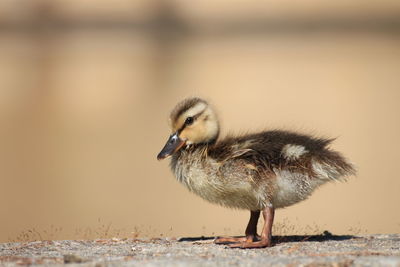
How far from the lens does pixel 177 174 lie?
325cm

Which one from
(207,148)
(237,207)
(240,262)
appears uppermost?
(207,148)

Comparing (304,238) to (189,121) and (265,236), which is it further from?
(189,121)

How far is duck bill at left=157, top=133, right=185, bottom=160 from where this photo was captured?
324 cm

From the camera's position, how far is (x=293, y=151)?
314cm

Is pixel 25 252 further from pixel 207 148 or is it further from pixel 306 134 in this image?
pixel 306 134

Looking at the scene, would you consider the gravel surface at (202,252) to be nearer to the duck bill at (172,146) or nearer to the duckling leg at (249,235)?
the duckling leg at (249,235)

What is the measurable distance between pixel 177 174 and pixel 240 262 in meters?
0.75

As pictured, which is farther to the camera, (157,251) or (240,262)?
(157,251)

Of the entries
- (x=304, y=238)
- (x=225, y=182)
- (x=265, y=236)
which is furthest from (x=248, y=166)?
(x=304, y=238)

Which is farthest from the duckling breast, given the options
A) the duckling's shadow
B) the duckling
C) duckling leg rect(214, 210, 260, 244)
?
the duckling's shadow

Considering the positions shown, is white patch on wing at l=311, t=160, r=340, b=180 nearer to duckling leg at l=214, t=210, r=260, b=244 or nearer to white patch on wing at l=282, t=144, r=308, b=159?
white patch on wing at l=282, t=144, r=308, b=159

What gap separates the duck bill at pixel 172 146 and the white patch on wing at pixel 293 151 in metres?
0.46

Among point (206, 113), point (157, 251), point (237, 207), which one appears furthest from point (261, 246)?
point (206, 113)

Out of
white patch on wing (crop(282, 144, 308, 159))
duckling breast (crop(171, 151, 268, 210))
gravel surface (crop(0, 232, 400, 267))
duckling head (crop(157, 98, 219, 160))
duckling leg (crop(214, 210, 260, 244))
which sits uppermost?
duckling head (crop(157, 98, 219, 160))
